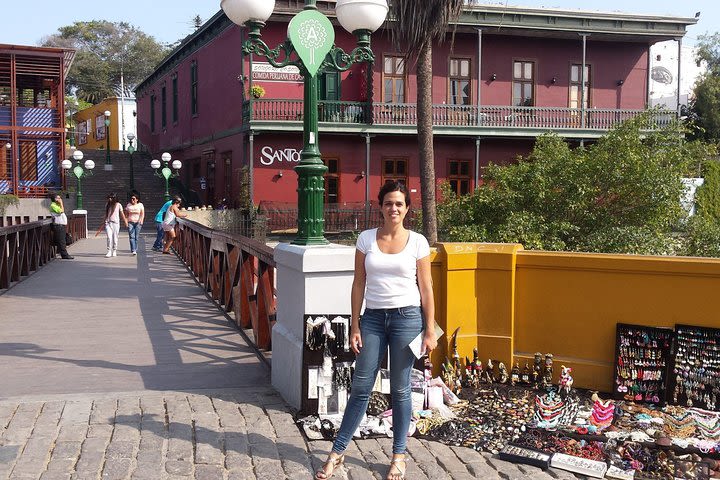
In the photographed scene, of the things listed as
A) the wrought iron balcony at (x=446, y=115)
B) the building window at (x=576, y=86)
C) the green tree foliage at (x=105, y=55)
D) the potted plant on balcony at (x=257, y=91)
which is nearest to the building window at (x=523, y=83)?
the wrought iron balcony at (x=446, y=115)

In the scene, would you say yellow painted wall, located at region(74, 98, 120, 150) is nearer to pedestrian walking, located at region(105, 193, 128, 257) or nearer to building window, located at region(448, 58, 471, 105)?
building window, located at region(448, 58, 471, 105)

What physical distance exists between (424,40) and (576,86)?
2038 cm

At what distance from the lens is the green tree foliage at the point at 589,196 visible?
38.2 ft

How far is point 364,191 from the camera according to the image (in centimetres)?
2795

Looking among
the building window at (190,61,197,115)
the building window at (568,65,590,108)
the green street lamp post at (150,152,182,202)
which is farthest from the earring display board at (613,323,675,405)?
the building window at (190,61,197,115)

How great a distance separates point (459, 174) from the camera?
94.9 feet

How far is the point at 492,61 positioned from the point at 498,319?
80.8 feet

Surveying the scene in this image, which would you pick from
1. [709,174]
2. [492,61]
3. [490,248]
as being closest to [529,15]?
[492,61]

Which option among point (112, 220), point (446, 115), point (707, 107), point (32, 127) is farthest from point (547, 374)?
point (707, 107)

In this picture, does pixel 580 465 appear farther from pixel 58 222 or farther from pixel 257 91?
pixel 257 91

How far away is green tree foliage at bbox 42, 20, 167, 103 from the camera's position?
81.8 m

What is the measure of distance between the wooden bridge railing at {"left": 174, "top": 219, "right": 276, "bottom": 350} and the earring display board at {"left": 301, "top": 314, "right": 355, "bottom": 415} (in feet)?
5.06

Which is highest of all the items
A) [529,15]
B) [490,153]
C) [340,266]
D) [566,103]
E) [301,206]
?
[529,15]

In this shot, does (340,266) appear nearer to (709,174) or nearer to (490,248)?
(490,248)
